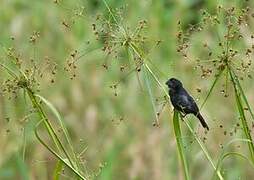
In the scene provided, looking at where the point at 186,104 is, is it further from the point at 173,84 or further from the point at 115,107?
the point at 115,107

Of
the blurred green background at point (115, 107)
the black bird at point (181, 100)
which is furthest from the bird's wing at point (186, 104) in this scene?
the blurred green background at point (115, 107)

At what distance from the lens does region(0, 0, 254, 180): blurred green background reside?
404cm

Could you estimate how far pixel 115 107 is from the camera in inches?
172

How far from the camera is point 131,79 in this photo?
4.52m

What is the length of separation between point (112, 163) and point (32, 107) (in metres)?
2.28

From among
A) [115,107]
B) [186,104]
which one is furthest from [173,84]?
[115,107]

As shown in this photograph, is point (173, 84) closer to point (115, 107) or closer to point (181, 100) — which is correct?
point (181, 100)

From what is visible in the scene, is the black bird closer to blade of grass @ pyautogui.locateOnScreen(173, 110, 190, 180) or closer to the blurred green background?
blade of grass @ pyautogui.locateOnScreen(173, 110, 190, 180)

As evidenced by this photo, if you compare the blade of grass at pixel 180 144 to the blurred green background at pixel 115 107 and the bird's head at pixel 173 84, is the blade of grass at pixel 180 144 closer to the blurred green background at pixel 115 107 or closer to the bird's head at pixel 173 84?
the bird's head at pixel 173 84

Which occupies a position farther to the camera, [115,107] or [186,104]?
[115,107]

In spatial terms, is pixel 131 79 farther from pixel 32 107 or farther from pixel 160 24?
pixel 32 107

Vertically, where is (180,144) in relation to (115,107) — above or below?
below

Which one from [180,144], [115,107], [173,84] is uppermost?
[115,107]

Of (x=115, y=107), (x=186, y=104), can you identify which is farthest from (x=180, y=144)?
(x=115, y=107)
